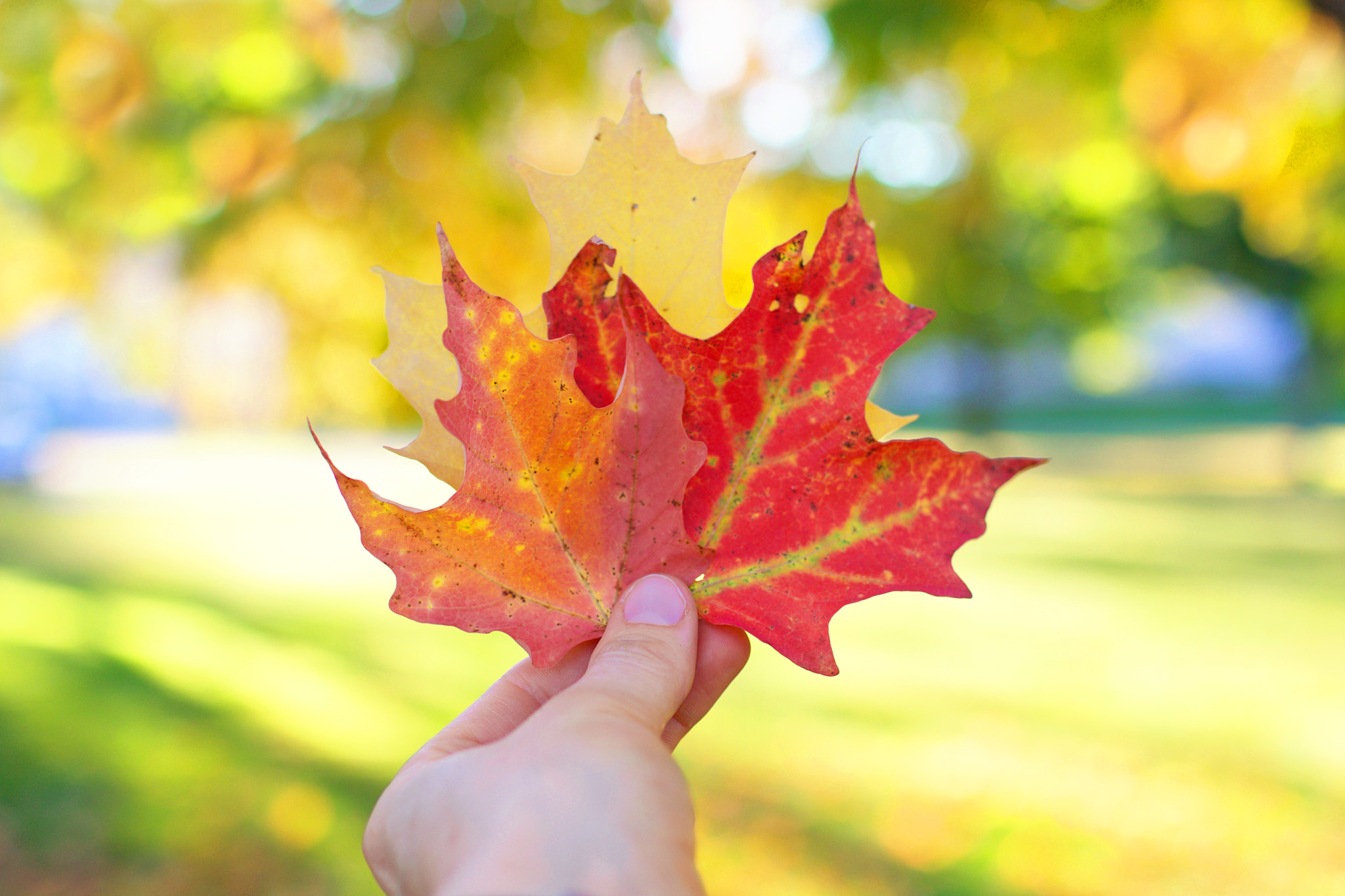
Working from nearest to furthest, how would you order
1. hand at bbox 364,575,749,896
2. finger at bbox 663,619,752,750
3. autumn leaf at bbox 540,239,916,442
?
hand at bbox 364,575,749,896
autumn leaf at bbox 540,239,916,442
finger at bbox 663,619,752,750

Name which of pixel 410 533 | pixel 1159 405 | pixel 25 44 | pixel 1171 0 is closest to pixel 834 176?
pixel 1171 0

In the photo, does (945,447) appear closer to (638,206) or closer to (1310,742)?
(638,206)

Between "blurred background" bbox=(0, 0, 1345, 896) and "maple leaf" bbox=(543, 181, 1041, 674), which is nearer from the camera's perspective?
"maple leaf" bbox=(543, 181, 1041, 674)

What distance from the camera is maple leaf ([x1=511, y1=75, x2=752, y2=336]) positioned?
112cm

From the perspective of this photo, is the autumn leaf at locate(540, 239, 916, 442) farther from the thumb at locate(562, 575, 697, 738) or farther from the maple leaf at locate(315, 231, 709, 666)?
the thumb at locate(562, 575, 697, 738)

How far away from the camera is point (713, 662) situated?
4.01 feet

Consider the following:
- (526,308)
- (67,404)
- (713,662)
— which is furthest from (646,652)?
(67,404)

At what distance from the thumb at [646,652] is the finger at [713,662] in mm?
74

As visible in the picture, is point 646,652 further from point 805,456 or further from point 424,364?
point 424,364

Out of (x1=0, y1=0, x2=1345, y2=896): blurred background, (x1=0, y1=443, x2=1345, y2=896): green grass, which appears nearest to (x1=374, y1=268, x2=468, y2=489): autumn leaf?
(x1=0, y1=0, x2=1345, y2=896): blurred background

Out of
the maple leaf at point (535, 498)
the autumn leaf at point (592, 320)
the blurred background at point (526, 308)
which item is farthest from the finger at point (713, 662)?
the blurred background at point (526, 308)

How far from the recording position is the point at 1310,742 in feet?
18.9

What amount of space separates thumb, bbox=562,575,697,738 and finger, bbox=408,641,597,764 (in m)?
0.12

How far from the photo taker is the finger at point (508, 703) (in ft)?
4.09
